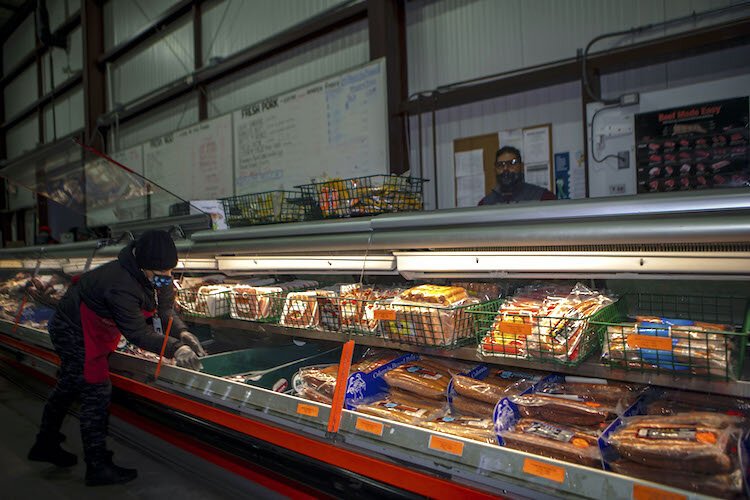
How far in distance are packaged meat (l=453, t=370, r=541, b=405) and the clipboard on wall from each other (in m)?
2.39

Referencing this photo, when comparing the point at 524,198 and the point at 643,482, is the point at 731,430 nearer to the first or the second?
the point at 643,482

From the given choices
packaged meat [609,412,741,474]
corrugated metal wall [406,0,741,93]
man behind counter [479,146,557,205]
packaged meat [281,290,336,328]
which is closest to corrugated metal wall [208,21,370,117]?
corrugated metal wall [406,0,741,93]

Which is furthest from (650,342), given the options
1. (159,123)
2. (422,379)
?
(159,123)

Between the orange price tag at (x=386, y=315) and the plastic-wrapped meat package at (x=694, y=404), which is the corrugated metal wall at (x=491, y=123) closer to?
the plastic-wrapped meat package at (x=694, y=404)

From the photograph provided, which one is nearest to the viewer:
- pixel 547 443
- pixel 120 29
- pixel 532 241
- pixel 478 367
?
pixel 547 443

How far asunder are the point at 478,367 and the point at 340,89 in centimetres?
352

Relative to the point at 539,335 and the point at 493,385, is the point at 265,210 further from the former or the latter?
the point at 539,335

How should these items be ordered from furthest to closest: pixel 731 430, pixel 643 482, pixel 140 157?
pixel 140 157
pixel 731 430
pixel 643 482

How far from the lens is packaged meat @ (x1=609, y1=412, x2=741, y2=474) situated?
1.38 metres

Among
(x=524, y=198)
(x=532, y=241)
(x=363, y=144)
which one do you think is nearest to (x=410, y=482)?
(x=532, y=241)

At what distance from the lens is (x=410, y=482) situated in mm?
1806

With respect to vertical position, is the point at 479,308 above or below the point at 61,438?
above

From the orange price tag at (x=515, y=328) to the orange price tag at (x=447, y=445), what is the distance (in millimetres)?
393

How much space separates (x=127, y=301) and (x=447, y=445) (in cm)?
208
